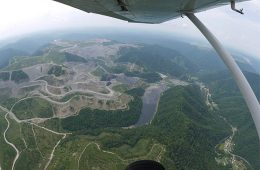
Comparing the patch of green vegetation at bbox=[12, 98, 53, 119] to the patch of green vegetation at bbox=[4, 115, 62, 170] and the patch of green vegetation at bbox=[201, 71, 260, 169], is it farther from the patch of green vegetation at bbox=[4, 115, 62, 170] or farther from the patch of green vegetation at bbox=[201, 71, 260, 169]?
the patch of green vegetation at bbox=[201, 71, 260, 169]

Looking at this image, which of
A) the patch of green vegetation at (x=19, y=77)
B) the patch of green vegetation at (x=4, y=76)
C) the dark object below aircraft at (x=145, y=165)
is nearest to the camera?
the dark object below aircraft at (x=145, y=165)

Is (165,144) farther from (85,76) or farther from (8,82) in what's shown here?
(8,82)

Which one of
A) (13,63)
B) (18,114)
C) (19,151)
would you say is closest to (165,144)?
(19,151)

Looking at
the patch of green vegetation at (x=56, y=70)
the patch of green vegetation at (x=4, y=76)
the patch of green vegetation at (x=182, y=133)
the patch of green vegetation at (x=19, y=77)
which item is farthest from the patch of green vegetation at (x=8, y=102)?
the patch of green vegetation at (x=182, y=133)

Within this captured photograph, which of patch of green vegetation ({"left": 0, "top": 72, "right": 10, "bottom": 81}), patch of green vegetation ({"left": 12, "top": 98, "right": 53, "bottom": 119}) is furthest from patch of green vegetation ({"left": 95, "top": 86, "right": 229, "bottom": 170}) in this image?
patch of green vegetation ({"left": 0, "top": 72, "right": 10, "bottom": 81})

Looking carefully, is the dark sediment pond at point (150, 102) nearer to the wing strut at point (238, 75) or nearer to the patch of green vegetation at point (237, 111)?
the patch of green vegetation at point (237, 111)
